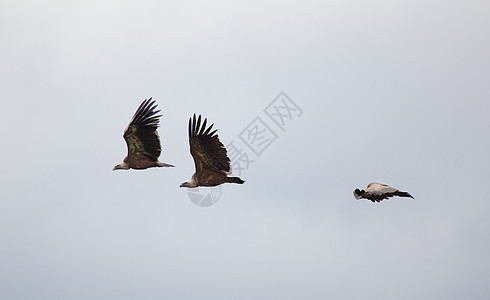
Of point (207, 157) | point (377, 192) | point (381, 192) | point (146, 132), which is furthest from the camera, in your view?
point (146, 132)

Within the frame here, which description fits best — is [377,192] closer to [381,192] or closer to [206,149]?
[381,192]

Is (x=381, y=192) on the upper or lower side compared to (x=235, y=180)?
upper

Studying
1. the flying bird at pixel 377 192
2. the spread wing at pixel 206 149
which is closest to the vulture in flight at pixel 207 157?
the spread wing at pixel 206 149

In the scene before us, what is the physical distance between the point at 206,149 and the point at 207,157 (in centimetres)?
44

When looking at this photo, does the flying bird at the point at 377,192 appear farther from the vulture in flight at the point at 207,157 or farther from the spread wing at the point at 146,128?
the spread wing at the point at 146,128

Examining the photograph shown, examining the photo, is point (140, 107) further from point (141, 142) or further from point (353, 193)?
point (353, 193)

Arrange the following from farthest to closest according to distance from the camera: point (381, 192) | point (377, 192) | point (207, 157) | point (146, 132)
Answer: point (146, 132) → point (207, 157) → point (377, 192) → point (381, 192)

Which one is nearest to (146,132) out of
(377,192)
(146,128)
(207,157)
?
(146,128)

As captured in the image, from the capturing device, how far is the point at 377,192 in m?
25.2

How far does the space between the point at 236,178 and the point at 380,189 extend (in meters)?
5.23

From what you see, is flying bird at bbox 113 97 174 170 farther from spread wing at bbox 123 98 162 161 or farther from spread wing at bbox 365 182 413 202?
spread wing at bbox 365 182 413 202

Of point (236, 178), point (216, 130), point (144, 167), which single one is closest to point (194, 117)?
point (216, 130)

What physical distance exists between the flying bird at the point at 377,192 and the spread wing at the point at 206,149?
4882 millimetres

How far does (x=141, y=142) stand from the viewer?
30.5 meters
